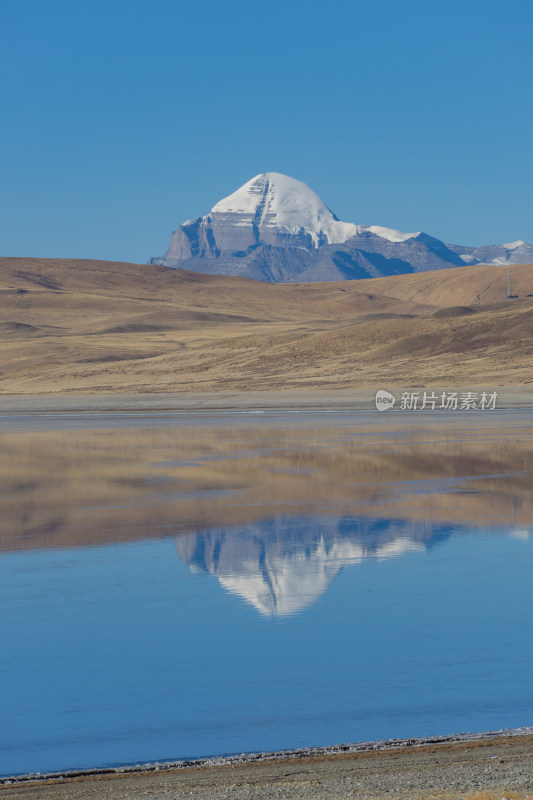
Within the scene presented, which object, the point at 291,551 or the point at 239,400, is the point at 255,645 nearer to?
the point at 291,551

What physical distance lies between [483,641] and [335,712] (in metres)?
2.58

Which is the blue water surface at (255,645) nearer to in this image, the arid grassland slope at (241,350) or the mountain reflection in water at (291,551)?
the mountain reflection in water at (291,551)

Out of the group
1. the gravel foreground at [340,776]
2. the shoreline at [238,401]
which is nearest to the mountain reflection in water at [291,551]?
the gravel foreground at [340,776]

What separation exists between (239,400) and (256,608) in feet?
152

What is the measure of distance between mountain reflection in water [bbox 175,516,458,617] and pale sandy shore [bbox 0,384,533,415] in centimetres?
3442

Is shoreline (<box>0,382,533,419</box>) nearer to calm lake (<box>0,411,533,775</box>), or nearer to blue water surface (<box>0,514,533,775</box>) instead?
calm lake (<box>0,411,533,775</box>)

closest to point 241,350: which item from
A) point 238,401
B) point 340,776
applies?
point 238,401

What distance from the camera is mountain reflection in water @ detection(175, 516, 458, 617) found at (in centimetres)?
1307

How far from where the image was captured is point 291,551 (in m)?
15.5

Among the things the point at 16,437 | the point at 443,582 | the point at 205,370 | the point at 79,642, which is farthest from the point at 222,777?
the point at 205,370

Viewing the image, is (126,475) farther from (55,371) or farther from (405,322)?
(405,322)

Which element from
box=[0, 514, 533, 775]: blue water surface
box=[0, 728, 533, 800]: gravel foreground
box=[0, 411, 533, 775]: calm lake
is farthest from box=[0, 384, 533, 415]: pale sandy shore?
box=[0, 728, 533, 800]: gravel foreground

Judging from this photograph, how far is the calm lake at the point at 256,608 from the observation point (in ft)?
27.7

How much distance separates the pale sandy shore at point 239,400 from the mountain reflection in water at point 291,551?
34418mm
